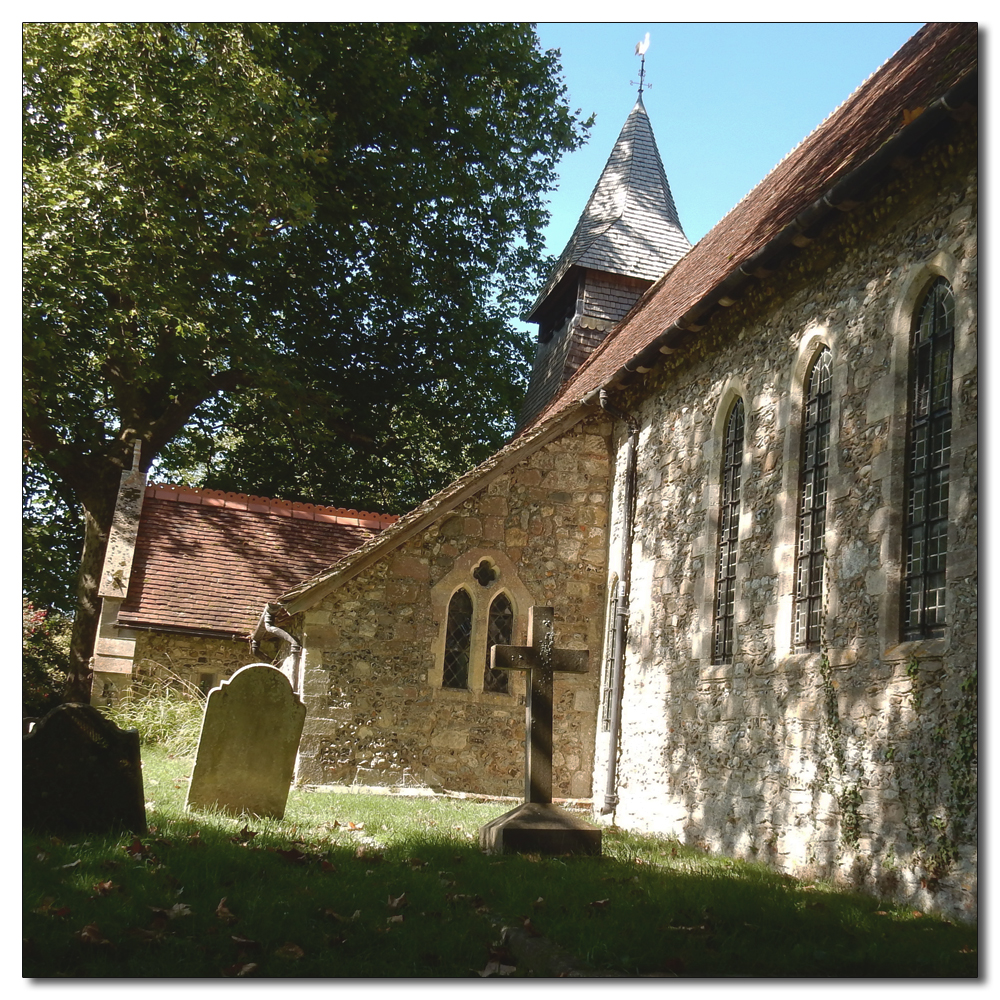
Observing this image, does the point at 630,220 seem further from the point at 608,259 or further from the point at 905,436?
the point at 905,436

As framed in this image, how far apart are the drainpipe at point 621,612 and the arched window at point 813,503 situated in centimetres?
339

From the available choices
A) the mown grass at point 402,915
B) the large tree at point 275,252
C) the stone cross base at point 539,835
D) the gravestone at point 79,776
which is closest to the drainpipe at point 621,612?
the stone cross base at point 539,835

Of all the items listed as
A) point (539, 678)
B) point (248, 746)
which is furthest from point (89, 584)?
point (539, 678)

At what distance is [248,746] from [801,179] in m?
7.94

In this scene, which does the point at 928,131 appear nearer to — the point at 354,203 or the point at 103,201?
the point at 103,201

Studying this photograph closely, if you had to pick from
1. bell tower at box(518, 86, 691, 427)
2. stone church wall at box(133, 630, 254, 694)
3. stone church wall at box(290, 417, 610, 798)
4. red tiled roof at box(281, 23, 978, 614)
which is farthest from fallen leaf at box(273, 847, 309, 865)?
bell tower at box(518, 86, 691, 427)

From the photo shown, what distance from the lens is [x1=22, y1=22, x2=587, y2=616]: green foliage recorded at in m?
9.83

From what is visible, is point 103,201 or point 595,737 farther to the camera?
point 595,737

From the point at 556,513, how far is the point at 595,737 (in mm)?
2684

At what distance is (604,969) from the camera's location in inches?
162

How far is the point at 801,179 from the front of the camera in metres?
10.4

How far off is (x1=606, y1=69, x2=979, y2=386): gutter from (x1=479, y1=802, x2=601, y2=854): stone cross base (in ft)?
15.3
